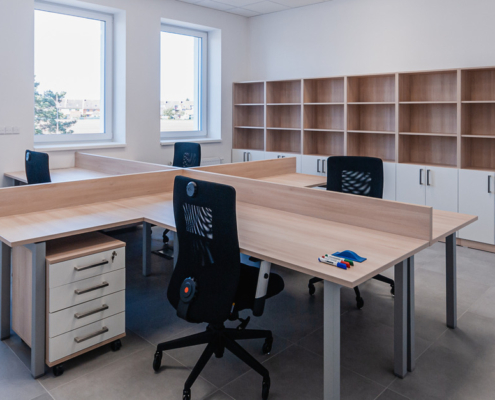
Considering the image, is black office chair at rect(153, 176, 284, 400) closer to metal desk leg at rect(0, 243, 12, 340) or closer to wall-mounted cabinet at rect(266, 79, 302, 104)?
metal desk leg at rect(0, 243, 12, 340)

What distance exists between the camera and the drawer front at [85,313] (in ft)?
7.39

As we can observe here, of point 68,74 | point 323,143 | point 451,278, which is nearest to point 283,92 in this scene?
point 323,143

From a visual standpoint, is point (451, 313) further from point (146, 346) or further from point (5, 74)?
point (5, 74)

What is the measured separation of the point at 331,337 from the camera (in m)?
1.77

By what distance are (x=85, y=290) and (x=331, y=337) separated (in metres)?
1.31

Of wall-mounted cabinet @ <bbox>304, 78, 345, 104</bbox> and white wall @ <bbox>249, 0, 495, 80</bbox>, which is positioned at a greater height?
white wall @ <bbox>249, 0, 495, 80</bbox>

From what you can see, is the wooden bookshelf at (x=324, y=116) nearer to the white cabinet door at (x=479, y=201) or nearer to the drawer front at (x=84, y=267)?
the white cabinet door at (x=479, y=201)

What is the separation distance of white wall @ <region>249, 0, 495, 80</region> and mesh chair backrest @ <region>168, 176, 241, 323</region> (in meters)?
3.91

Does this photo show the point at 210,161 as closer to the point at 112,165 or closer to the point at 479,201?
the point at 112,165

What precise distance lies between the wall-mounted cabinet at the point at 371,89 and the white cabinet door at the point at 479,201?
1.36 metres

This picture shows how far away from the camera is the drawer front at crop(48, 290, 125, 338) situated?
88.7 inches

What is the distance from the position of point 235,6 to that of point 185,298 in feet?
16.7

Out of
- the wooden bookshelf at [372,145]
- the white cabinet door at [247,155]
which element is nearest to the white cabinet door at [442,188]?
the wooden bookshelf at [372,145]

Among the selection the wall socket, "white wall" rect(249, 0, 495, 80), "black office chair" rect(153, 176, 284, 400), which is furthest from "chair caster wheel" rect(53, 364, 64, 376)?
"white wall" rect(249, 0, 495, 80)
